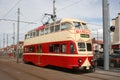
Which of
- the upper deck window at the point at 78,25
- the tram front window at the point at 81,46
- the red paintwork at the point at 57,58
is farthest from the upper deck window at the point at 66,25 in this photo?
the tram front window at the point at 81,46

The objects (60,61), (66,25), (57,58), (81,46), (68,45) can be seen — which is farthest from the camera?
(57,58)

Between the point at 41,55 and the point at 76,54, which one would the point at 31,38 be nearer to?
the point at 41,55

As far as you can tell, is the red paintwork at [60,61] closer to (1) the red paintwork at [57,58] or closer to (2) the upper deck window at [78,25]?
(1) the red paintwork at [57,58]

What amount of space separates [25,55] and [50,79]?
16381 millimetres

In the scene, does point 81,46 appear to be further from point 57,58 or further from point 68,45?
point 57,58

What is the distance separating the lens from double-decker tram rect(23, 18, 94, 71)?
66.0 feet

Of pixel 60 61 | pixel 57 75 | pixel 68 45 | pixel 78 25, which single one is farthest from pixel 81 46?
pixel 57 75

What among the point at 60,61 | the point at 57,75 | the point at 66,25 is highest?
the point at 66,25

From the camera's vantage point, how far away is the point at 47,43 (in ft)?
80.4

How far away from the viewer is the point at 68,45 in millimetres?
20484

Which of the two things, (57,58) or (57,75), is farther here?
(57,58)

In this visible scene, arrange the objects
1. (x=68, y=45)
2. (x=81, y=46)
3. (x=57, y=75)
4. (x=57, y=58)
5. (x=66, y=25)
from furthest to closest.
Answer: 1. (x=57, y=58)
2. (x=66, y=25)
3. (x=68, y=45)
4. (x=81, y=46)
5. (x=57, y=75)

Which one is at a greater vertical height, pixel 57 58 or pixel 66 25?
pixel 66 25

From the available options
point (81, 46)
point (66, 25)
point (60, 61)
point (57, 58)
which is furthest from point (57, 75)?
point (66, 25)
